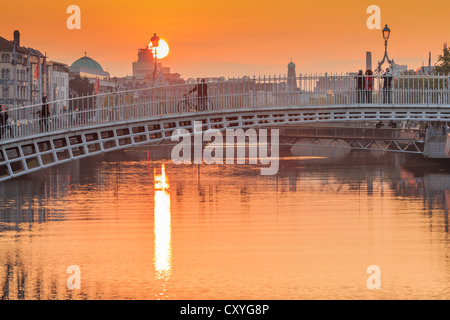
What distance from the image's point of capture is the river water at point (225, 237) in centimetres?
2708

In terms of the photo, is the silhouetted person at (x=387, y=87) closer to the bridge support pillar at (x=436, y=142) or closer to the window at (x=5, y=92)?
the bridge support pillar at (x=436, y=142)

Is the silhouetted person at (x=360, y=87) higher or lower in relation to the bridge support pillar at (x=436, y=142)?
higher

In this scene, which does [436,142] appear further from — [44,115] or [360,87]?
[44,115]

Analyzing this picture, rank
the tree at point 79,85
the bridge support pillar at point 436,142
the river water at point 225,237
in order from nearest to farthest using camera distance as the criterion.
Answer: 1. the river water at point 225,237
2. the bridge support pillar at point 436,142
3. the tree at point 79,85

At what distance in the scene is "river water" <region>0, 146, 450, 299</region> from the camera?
27078mm

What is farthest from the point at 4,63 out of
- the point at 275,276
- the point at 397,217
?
the point at 275,276

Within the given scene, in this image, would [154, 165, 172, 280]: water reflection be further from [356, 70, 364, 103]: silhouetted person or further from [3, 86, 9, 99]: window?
[3, 86, 9, 99]: window

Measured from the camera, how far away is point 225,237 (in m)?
36.3

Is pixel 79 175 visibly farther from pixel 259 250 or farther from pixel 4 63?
pixel 4 63

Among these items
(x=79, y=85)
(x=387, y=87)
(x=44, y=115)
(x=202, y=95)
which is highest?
(x=79, y=85)
